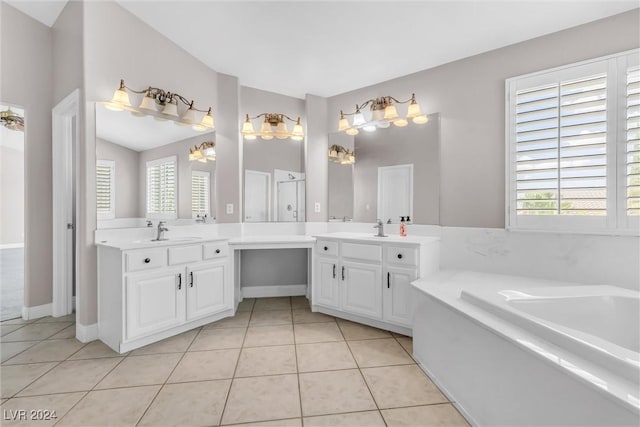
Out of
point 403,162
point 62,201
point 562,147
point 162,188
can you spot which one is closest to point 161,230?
point 162,188

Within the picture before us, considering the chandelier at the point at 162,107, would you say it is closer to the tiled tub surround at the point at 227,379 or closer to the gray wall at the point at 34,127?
the gray wall at the point at 34,127

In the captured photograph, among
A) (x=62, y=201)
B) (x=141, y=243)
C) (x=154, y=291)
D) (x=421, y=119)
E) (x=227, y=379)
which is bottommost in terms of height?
(x=227, y=379)

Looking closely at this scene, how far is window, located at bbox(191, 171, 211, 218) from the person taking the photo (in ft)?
9.41

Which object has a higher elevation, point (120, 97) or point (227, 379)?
point (120, 97)

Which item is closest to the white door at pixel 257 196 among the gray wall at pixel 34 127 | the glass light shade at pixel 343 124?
the glass light shade at pixel 343 124

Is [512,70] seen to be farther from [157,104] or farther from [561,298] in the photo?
[157,104]

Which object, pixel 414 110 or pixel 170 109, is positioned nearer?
pixel 170 109

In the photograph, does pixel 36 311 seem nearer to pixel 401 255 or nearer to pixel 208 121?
pixel 208 121

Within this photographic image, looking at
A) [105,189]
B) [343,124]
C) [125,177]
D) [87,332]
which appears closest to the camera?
[87,332]

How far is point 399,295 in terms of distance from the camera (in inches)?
92.8

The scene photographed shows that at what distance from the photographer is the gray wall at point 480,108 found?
2.23 metres

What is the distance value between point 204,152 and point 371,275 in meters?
2.16

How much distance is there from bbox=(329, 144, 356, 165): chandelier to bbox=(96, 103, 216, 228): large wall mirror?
1.41m

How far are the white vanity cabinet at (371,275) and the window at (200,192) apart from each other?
1274mm
